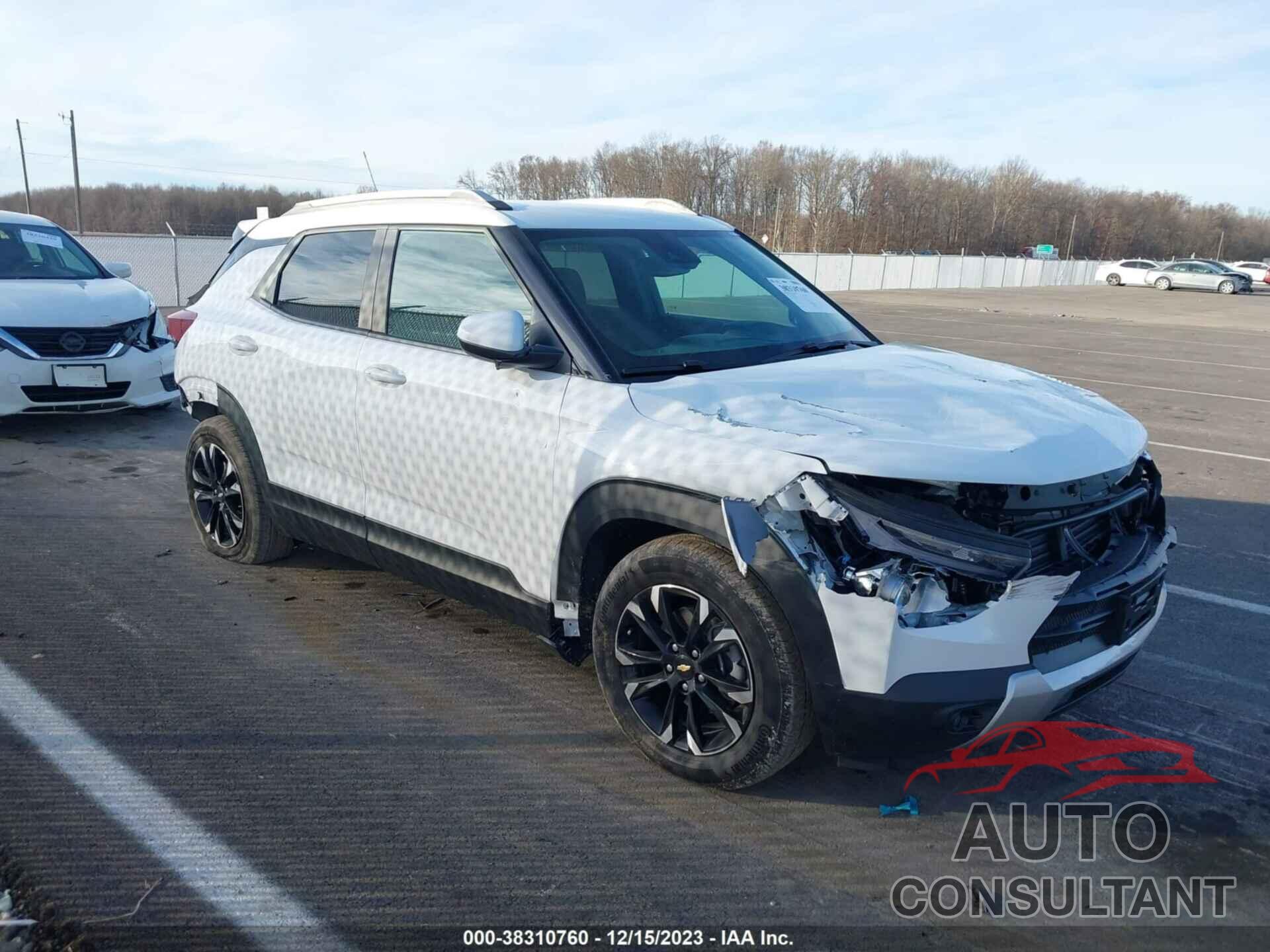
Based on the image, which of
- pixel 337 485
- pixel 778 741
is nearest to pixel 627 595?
pixel 778 741

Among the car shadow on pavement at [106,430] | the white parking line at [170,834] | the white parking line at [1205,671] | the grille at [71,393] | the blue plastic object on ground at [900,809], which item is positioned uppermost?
the grille at [71,393]

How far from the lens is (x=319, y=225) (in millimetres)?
4863

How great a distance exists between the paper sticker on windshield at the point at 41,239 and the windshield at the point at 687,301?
7.74 m

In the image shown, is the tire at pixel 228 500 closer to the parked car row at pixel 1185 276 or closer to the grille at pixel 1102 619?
the grille at pixel 1102 619

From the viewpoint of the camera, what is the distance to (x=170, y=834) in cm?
304

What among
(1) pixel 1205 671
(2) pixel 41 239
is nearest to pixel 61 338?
(2) pixel 41 239

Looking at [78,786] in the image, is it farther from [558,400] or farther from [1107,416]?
[1107,416]

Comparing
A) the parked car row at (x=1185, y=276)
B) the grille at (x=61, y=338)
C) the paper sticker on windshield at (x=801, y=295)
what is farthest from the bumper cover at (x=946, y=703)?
the parked car row at (x=1185, y=276)

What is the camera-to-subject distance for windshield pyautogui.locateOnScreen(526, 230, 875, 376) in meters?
3.76

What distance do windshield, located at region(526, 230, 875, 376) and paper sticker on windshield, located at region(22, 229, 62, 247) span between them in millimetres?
7738

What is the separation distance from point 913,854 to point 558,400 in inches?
71.9

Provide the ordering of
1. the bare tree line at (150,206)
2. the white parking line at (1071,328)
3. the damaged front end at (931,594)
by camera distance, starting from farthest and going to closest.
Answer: the bare tree line at (150,206), the white parking line at (1071,328), the damaged front end at (931,594)

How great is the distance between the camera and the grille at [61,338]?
8.36 meters

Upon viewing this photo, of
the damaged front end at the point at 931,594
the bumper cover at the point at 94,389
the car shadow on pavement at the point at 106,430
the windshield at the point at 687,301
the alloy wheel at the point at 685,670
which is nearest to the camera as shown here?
the damaged front end at the point at 931,594
